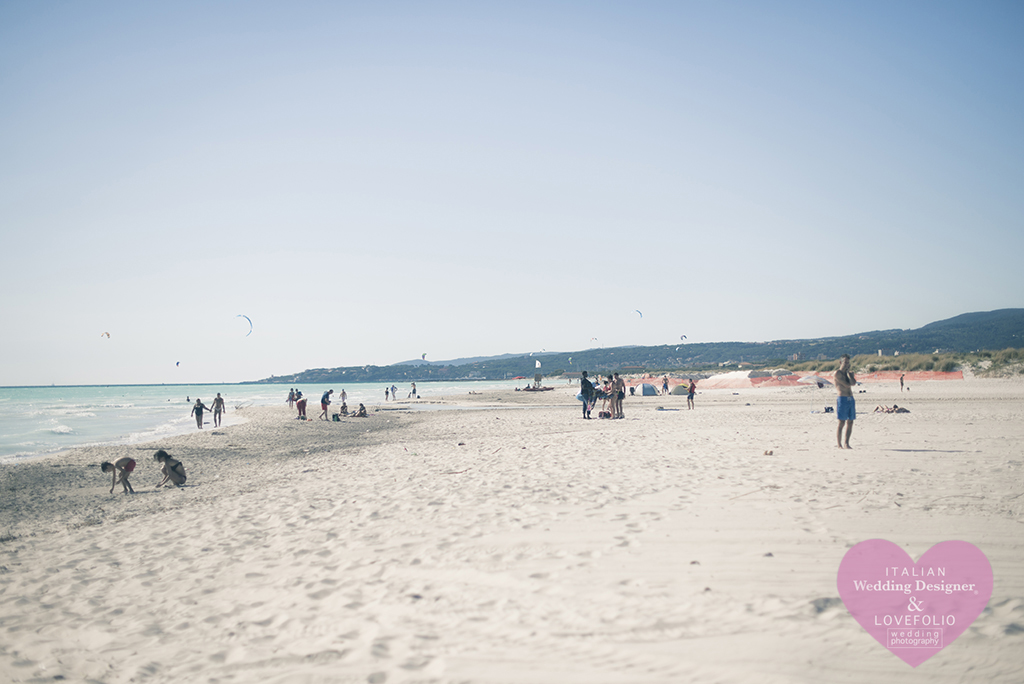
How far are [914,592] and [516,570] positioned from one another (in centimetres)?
321

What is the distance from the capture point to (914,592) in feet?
13.3

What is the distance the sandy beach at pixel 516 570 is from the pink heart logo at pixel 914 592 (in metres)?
0.12

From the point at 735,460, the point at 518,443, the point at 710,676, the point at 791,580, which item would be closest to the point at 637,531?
the point at 791,580

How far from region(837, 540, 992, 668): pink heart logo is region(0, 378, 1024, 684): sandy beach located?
116 millimetres

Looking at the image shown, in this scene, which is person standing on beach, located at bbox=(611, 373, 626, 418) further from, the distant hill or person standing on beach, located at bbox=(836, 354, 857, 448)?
the distant hill

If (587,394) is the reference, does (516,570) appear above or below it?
below

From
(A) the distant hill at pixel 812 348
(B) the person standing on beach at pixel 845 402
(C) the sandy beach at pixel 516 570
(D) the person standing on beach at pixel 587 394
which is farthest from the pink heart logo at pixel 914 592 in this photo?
(A) the distant hill at pixel 812 348

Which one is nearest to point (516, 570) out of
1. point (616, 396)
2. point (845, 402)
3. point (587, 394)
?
point (845, 402)

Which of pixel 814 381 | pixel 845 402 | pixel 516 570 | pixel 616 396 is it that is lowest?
pixel 814 381

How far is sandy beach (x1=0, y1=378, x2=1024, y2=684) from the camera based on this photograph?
344cm

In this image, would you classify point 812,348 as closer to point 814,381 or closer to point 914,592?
point 814,381

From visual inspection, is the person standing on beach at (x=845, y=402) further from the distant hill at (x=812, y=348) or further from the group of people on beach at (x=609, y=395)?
the distant hill at (x=812, y=348)

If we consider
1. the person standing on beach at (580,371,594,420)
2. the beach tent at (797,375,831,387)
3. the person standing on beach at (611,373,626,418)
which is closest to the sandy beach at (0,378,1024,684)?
the person standing on beach at (611,373,626,418)

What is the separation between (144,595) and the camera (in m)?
5.01
